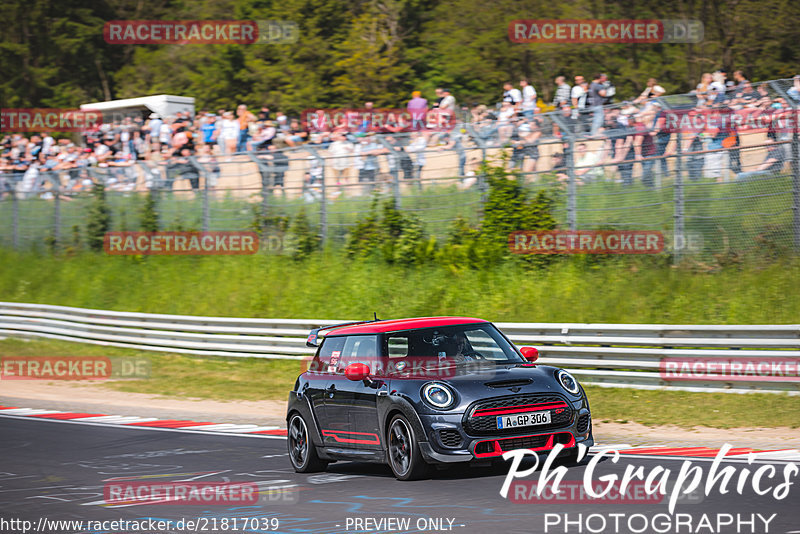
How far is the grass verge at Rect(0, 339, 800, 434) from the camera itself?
44.2 feet

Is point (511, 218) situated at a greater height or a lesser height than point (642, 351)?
greater

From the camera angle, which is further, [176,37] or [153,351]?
[176,37]

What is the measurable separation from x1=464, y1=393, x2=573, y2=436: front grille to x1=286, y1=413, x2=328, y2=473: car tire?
2.30 m

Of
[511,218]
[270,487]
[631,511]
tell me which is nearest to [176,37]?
[511,218]

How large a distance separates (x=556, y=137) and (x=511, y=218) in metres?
2.07

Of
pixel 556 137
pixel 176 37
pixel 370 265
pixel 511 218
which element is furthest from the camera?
pixel 176 37

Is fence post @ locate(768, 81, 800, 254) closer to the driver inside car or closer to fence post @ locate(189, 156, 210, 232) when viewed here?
the driver inside car

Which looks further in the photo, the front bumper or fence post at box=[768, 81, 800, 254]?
fence post at box=[768, 81, 800, 254]

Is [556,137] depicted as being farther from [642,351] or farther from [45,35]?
[45,35]

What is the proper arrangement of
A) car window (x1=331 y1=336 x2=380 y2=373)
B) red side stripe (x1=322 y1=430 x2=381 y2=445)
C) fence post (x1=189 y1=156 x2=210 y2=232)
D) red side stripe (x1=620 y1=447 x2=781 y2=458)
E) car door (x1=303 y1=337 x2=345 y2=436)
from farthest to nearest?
fence post (x1=189 y1=156 x2=210 y2=232) → car door (x1=303 y1=337 x2=345 y2=436) → red side stripe (x1=620 y1=447 x2=781 y2=458) → car window (x1=331 y1=336 x2=380 y2=373) → red side stripe (x1=322 y1=430 x2=381 y2=445)

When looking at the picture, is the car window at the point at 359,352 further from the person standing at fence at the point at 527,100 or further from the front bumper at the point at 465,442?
the person standing at fence at the point at 527,100

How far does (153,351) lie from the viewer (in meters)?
24.5

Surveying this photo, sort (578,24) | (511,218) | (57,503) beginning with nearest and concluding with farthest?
(57,503) < (511,218) < (578,24)

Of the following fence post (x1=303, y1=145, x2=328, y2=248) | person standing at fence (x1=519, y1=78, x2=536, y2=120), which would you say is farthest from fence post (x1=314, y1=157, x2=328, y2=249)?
person standing at fence (x1=519, y1=78, x2=536, y2=120)
